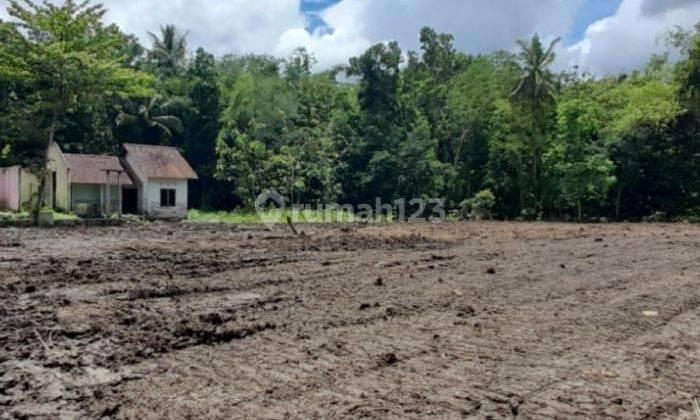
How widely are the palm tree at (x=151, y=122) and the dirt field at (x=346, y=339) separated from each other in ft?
85.3

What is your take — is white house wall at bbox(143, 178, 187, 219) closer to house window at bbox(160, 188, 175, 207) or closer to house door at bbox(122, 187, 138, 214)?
house window at bbox(160, 188, 175, 207)

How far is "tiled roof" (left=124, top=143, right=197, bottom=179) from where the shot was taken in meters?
29.5

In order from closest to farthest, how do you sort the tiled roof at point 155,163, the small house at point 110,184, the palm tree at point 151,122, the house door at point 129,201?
the small house at point 110,184 → the tiled roof at point 155,163 → the house door at point 129,201 → the palm tree at point 151,122

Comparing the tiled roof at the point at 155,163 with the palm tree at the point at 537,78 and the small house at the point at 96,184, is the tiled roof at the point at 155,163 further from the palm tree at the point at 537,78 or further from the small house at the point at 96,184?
the palm tree at the point at 537,78

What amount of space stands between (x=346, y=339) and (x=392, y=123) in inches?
1245

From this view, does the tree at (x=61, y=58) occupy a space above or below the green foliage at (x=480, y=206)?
above

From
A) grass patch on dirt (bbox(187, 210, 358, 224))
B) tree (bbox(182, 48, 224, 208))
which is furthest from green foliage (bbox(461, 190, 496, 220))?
tree (bbox(182, 48, 224, 208))

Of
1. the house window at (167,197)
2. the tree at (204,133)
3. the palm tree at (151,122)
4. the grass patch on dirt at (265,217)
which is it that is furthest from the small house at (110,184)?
the tree at (204,133)

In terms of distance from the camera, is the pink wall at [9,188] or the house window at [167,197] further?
the house window at [167,197]

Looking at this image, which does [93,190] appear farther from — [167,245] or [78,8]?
[167,245]

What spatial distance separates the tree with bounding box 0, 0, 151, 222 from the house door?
7731 millimetres

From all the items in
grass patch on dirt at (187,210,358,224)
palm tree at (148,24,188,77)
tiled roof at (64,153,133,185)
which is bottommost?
grass patch on dirt at (187,210,358,224)

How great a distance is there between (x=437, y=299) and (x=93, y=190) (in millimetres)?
26246

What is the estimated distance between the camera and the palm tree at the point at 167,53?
4131 centimetres
